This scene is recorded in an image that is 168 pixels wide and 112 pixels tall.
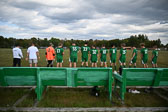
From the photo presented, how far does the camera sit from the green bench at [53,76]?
3.61 metres

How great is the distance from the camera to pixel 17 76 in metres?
3.68

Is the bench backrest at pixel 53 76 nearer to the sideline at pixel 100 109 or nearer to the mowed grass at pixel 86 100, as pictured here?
the mowed grass at pixel 86 100

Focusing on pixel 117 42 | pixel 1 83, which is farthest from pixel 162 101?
pixel 117 42

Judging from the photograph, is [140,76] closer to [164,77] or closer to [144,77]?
[144,77]

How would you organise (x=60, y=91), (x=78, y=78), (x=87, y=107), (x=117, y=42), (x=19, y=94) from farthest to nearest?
(x=117, y=42), (x=60, y=91), (x=19, y=94), (x=78, y=78), (x=87, y=107)

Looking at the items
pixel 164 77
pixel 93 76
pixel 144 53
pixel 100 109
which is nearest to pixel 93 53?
pixel 144 53

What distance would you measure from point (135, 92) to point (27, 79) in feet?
12.6

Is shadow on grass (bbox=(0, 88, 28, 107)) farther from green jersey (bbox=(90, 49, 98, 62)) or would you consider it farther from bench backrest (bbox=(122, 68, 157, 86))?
green jersey (bbox=(90, 49, 98, 62))

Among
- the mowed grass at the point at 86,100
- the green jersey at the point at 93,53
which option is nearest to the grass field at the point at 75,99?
the mowed grass at the point at 86,100

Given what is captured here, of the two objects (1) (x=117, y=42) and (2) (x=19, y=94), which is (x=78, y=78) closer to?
(2) (x=19, y=94)

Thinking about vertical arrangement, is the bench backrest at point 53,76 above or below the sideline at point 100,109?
above

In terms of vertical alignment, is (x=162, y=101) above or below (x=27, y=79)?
below

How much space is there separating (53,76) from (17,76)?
44.1 inches

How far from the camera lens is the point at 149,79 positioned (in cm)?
378
